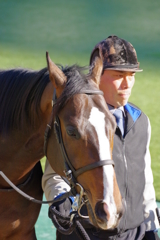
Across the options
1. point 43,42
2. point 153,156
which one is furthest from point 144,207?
point 43,42

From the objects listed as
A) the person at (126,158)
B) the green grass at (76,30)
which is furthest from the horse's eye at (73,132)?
the green grass at (76,30)

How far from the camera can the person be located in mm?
2572

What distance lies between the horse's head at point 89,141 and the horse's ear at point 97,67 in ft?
0.30

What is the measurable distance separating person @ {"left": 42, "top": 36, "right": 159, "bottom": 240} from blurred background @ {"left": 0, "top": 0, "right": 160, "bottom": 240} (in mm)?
6143

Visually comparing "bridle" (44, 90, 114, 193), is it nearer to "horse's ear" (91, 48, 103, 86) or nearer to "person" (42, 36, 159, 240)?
"horse's ear" (91, 48, 103, 86)

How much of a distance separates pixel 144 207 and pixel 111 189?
0.90 metres

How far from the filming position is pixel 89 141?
204 cm

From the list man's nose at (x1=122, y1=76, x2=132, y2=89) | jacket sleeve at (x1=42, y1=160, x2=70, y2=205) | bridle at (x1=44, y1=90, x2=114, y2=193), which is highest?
man's nose at (x1=122, y1=76, x2=132, y2=89)

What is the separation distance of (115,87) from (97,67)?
0.29 m

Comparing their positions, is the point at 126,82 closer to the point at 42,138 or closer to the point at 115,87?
the point at 115,87

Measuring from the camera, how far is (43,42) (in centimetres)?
1270

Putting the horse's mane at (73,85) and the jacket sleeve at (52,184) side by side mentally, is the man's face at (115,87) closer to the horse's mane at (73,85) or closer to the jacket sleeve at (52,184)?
→ the horse's mane at (73,85)

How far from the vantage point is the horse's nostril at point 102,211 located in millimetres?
1947

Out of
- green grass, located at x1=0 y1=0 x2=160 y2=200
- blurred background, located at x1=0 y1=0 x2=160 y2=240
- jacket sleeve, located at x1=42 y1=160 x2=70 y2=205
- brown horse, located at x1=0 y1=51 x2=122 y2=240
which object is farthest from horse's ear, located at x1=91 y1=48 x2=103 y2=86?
green grass, located at x1=0 y1=0 x2=160 y2=200
